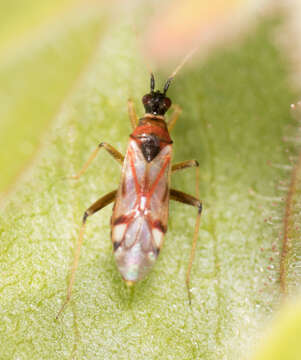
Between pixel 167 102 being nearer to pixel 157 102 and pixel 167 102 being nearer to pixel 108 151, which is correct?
pixel 157 102

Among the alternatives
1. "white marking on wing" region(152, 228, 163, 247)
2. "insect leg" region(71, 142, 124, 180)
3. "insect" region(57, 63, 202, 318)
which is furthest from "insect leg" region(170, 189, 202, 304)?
"insect leg" region(71, 142, 124, 180)

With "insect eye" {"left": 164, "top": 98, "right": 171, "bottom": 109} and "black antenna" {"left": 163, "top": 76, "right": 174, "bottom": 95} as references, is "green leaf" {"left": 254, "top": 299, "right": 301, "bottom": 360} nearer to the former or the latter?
"black antenna" {"left": 163, "top": 76, "right": 174, "bottom": 95}

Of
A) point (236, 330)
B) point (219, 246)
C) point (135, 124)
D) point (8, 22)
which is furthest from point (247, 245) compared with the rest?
point (8, 22)

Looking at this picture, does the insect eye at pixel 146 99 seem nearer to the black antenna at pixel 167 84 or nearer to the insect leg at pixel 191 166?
the black antenna at pixel 167 84

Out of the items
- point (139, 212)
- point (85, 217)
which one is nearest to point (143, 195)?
point (139, 212)

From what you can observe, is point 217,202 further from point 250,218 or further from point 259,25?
point 259,25

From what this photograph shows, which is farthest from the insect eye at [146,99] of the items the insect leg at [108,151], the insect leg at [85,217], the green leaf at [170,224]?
the insect leg at [85,217]
